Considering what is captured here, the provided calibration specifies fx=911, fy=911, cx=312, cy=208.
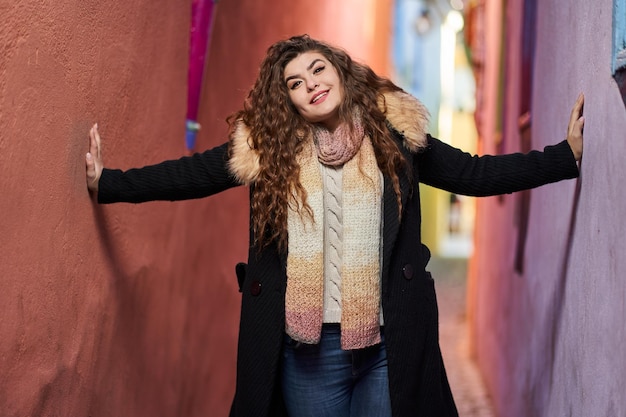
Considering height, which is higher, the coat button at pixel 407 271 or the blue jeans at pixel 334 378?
the coat button at pixel 407 271

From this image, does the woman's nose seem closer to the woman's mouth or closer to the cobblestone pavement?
the woman's mouth

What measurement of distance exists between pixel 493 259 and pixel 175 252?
Answer: 2870mm

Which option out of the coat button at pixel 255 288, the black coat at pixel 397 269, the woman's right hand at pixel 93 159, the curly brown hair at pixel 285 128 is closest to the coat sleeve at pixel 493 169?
the black coat at pixel 397 269

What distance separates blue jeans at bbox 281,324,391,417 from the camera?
7.43 feet

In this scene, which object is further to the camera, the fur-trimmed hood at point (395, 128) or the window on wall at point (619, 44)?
the fur-trimmed hood at point (395, 128)

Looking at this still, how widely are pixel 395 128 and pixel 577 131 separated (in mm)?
462

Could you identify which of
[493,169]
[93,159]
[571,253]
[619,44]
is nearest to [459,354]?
[571,253]

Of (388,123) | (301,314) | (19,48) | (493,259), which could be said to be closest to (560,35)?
(388,123)

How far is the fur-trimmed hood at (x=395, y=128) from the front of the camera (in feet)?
7.49

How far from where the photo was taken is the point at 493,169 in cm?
237

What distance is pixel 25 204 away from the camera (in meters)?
1.88

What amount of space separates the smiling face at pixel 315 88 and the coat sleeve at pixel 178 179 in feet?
0.78

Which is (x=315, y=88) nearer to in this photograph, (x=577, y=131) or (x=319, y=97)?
(x=319, y=97)

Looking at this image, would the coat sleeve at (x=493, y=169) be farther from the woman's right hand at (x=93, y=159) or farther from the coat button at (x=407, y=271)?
the woman's right hand at (x=93, y=159)
